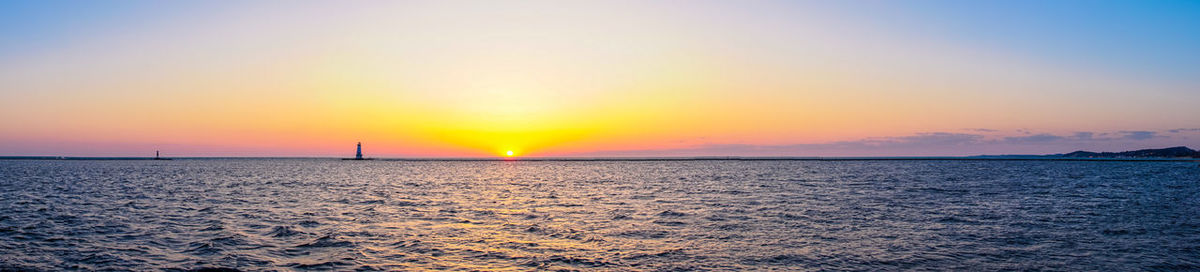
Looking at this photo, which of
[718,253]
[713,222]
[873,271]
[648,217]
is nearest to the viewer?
[873,271]

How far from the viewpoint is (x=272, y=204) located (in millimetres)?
46375

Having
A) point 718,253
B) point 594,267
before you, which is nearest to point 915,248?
point 718,253

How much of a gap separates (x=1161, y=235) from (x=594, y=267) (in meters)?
26.7

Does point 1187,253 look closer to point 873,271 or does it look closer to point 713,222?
point 873,271

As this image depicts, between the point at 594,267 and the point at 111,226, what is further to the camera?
the point at 111,226

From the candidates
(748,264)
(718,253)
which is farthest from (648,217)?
(748,264)

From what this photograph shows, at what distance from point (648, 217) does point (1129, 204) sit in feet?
124

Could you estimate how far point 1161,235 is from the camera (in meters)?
29.1

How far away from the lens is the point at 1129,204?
47438mm

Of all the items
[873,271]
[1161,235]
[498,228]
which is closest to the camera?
[873,271]

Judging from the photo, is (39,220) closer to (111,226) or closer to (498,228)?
(111,226)

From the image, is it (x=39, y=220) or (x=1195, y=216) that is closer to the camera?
(x=39, y=220)

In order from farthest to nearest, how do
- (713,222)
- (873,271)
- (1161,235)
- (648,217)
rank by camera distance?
(648,217), (713,222), (1161,235), (873,271)

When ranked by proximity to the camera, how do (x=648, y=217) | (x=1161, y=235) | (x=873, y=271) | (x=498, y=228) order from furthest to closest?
(x=648, y=217) → (x=498, y=228) → (x=1161, y=235) → (x=873, y=271)
